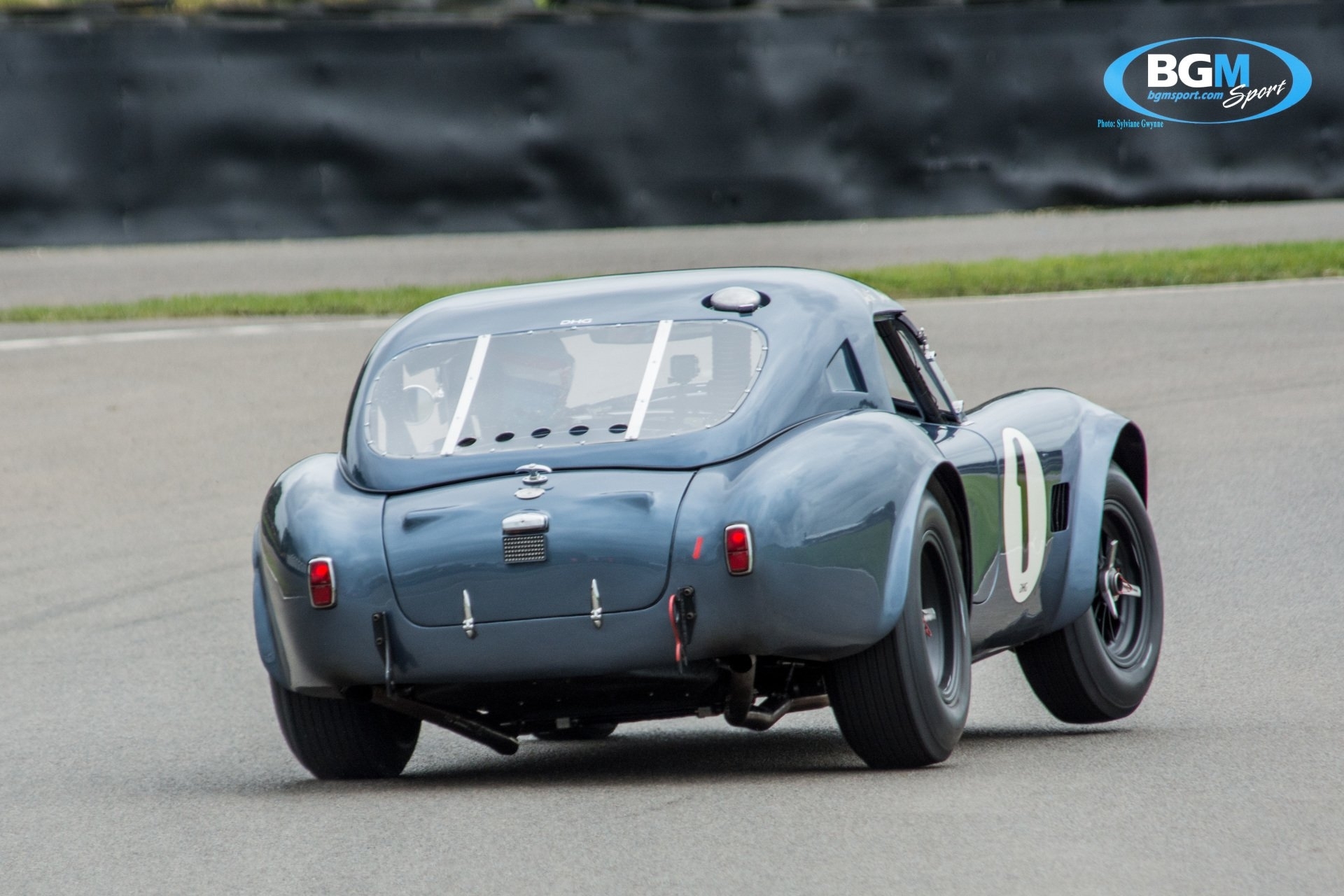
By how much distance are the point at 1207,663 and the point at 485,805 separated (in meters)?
3.23

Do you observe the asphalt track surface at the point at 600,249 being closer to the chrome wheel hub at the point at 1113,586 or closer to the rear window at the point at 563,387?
the chrome wheel hub at the point at 1113,586

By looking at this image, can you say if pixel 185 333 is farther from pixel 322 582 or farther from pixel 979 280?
pixel 322 582

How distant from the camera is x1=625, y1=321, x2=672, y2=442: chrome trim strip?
5773 millimetres

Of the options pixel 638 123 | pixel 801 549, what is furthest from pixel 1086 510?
pixel 638 123

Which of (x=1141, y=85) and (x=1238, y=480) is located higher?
(x=1141, y=85)

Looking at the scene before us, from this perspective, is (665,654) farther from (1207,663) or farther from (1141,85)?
(1141,85)

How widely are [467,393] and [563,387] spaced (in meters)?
0.27

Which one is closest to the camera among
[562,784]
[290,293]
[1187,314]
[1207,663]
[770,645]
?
[770,645]

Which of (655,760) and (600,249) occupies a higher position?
(600,249)

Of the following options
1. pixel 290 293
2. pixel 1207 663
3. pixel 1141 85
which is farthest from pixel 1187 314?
pixel 1207 663

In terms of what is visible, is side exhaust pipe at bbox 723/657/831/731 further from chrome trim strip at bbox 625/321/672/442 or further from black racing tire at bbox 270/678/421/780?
black racing tire at bbox 270/678/421/780

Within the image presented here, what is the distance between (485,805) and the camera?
18.2 ft

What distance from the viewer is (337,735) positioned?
6188 mm

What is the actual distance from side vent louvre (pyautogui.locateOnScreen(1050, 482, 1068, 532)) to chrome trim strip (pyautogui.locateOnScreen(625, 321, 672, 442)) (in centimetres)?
149
